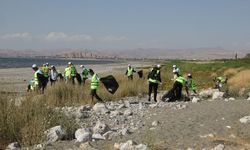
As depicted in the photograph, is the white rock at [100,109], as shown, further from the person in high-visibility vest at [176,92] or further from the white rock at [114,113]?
the person in high-visibility vest at [176,92]

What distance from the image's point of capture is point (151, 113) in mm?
15016

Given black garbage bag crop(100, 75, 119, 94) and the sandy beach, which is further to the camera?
the sandy beach

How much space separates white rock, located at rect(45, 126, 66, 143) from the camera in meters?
9.69

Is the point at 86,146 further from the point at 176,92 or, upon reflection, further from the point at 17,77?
the point at 17,77

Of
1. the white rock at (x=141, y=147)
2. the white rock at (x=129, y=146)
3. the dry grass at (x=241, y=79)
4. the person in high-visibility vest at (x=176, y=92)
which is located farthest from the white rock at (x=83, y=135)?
the dry grass at (x=241, y=79)

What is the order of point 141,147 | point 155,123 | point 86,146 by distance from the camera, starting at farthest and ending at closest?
1. point 155,123
2. point 86,146
3. point 141,147

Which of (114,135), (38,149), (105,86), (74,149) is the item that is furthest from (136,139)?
(105,86)

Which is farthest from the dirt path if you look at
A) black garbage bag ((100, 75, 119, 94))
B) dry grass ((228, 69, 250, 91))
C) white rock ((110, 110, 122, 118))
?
dry grass ((228, 69, 250, 91))

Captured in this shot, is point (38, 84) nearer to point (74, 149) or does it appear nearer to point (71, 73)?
point (71, 73)

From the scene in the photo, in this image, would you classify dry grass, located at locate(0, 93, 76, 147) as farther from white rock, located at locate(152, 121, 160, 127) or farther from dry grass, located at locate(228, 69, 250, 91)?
dry grass, located at locate(228, 69, 250, 91)

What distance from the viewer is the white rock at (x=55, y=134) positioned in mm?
9687

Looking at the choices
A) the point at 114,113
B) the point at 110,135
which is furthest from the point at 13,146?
the point at 114,113

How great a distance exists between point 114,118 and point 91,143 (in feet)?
16.6

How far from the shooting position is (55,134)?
9.91 meters
